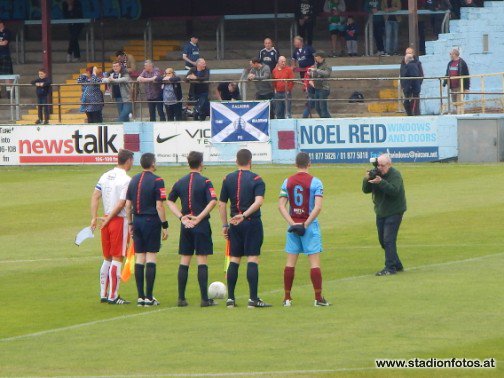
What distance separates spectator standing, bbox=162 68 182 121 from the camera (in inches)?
1476

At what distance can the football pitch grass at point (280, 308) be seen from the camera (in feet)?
42.5

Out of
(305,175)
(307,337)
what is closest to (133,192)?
(305,175)

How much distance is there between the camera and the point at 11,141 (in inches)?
1524

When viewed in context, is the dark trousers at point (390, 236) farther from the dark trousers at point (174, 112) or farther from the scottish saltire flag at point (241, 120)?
the dark trousers at point (174, 112)

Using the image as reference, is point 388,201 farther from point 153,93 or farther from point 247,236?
point 153,93

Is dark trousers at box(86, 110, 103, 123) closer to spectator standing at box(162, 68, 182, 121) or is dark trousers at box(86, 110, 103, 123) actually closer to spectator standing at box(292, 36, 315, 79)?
spectator standing at box(162, 68, 182, 121)

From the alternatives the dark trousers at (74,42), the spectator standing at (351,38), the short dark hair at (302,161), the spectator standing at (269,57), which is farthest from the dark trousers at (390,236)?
the dark trousers at (74,42)

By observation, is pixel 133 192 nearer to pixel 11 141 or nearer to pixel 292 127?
pixel 292 127

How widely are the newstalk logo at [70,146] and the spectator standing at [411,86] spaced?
8439 mm

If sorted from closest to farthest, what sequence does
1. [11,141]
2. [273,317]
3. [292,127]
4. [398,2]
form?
1. [273,317]
2. [292,127]
3. [11,141]
4. [398,2]

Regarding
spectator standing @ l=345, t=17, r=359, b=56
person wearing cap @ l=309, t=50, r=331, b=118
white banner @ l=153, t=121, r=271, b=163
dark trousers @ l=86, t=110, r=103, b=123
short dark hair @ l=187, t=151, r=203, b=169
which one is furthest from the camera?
A: spectator standing @ l=345, t=17, r=359, b=56

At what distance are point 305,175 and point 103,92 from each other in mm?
23685

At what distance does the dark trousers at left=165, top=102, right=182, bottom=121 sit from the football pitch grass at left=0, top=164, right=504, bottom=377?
9.73 metres

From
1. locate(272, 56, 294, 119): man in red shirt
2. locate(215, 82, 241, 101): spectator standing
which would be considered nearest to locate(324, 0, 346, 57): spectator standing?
locate(272, 56, 294, 119): man in red shirt
